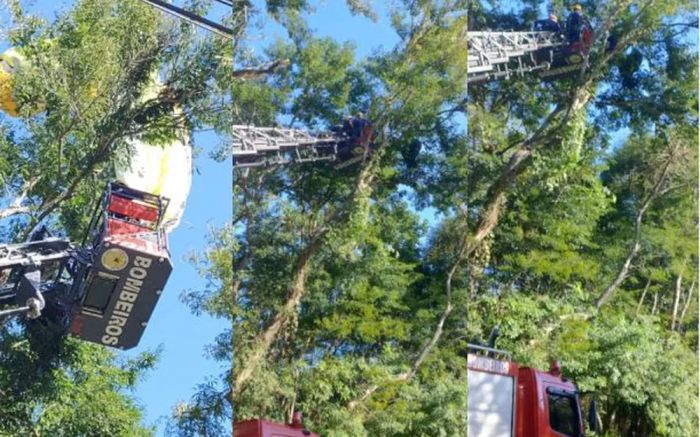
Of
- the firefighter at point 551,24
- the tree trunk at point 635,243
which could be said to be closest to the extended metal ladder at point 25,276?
the firefighter at point 551,24

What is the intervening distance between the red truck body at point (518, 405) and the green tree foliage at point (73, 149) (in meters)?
1.96

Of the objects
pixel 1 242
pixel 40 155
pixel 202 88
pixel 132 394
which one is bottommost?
pixel 132 394

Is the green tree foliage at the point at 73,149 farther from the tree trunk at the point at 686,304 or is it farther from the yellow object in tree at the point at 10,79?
the tree trunk at the point at 686,304

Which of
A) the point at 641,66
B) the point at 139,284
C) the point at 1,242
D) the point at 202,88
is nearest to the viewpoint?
the point at 1,242

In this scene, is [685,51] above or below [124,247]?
above

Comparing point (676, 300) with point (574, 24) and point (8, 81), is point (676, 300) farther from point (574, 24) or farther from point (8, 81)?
point (8, 81)

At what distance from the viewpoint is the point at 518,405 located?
6.53 meters

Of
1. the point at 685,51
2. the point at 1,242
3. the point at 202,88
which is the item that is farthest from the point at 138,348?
the point at 685,51

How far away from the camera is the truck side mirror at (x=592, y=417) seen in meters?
6.45

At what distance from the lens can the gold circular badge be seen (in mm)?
5035

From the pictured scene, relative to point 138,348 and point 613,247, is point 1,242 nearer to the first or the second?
point 138,348

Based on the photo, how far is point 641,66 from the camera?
744 centimetres

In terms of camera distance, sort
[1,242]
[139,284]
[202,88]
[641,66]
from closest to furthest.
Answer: [1,242] < [139,284] < [202,88] < [641,66]

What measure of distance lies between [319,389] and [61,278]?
1.55 metres
